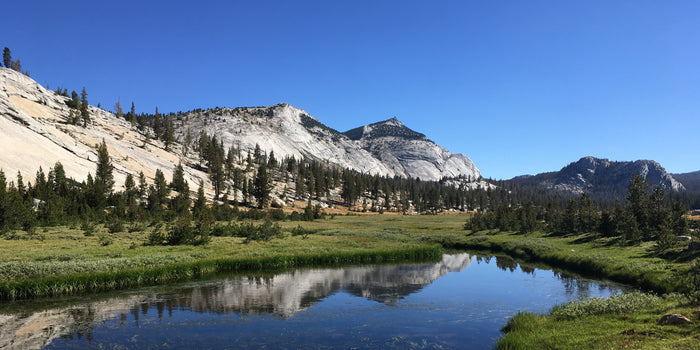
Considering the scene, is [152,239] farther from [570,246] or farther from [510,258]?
[570,246]

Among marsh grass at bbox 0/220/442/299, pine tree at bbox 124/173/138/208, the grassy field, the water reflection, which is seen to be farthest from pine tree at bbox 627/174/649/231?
pine tree at bbox 124/173/138/208

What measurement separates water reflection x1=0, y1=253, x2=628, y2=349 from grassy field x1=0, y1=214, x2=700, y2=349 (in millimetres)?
3433

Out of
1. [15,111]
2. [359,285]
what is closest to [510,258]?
[359,285]

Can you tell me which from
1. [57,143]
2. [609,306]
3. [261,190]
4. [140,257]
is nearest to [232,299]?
[140,257]

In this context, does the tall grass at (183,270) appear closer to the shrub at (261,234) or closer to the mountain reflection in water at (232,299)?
the mountain reflection in water at (232,299)

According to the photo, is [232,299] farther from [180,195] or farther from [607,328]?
[180,195]

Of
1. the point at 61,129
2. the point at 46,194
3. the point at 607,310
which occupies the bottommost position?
the point at 607,310

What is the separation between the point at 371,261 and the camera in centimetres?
5447

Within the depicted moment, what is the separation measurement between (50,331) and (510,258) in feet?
181

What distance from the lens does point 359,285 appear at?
39156 millimetres

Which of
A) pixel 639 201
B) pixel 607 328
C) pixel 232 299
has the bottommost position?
pixel 232 299

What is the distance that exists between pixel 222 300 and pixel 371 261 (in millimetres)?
26169

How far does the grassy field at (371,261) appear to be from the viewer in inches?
732

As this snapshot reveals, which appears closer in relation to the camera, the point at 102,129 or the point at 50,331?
the point at 50,331
